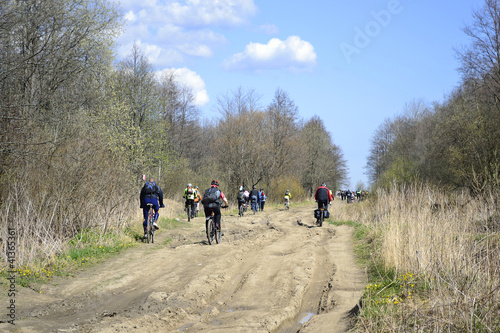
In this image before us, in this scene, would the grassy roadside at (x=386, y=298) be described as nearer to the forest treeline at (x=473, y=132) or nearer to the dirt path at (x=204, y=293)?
the dirt path at (x=204, y=293)

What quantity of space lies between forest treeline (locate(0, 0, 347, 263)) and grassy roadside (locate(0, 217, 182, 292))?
321 millimetres

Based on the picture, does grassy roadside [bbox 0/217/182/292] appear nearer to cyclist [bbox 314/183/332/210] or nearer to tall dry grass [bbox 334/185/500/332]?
tall dry grass [bbox 334/185/500/332]

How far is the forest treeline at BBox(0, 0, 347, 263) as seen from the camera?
37.8 feet

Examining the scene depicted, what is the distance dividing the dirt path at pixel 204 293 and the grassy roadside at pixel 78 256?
333 mm

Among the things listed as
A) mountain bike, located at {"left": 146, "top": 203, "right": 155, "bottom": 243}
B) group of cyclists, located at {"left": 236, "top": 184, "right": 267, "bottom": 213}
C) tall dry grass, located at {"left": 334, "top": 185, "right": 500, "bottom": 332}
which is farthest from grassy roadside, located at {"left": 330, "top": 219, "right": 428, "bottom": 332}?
group of cyclists, located at {"left": 236, "top": 184, "right": 267, "bottom": 213}

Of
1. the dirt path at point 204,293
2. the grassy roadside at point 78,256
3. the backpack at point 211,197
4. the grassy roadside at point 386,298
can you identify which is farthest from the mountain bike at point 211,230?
the grassy roadside at point 386,298

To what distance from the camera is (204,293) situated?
7.79m

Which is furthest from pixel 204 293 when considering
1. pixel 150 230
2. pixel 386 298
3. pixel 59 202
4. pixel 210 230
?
pixel 150 230

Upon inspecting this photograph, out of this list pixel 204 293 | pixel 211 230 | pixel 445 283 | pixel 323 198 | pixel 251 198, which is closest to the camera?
pixel 445 283

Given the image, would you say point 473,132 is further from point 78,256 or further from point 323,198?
point 78,256

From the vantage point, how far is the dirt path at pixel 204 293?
620 cm

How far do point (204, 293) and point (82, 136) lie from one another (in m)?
7.67

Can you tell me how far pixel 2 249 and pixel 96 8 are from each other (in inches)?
633

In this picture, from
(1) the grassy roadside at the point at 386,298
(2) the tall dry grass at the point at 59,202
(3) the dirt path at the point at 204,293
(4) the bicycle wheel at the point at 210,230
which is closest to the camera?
(1) the grassy roadside at the point at 386,298
